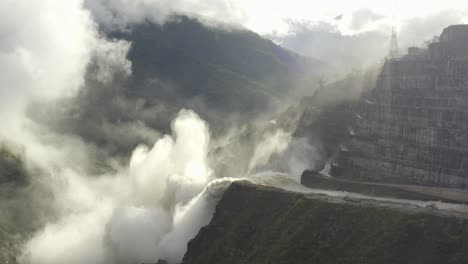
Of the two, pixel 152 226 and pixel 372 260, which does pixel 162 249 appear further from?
pixel 372 260

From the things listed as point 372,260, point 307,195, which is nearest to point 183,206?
point 307,195

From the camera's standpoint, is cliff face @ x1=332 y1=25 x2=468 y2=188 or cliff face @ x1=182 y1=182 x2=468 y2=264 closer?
cliff face @ x1=182 y1=182 x2=468 y2=264

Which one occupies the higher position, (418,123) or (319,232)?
(418,123)

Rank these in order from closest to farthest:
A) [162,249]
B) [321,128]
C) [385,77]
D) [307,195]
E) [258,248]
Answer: [258,248] → [307,195] → [162,249] → [385,77] → [321,128]

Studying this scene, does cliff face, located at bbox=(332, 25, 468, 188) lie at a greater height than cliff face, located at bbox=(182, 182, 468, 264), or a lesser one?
greater

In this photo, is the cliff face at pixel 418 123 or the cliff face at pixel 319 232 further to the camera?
the cliff face at pixel 418 123
